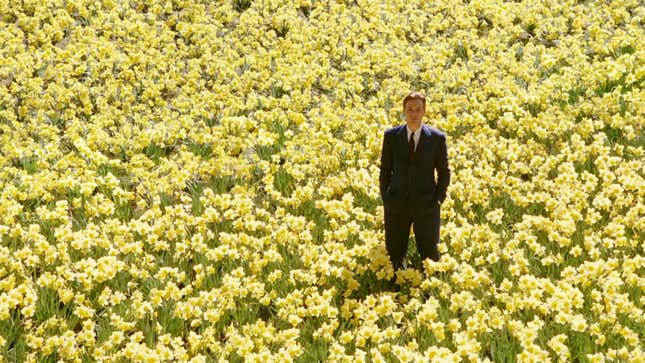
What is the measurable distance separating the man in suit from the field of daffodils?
383 millimetres

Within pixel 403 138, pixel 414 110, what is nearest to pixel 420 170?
pixel 403 138

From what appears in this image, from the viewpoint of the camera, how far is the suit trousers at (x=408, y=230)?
6.20 m

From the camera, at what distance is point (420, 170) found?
6.11m

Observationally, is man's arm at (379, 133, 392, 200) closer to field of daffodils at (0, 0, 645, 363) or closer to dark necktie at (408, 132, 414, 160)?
dark necktie at (408, 132, 414, 160)

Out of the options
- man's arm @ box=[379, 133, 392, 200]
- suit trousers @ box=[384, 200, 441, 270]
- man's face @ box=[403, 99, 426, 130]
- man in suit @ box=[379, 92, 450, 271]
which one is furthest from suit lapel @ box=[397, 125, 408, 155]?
suit trousers @ box=[384, 200, 441, 270]

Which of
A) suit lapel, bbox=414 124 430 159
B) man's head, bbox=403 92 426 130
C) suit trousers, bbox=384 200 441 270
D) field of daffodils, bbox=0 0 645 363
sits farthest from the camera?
suit trousers, bbox=384 200 441 270

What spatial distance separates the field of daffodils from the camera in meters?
5.49

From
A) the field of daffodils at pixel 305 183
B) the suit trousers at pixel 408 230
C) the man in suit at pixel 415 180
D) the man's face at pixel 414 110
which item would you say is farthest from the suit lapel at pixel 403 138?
the field of daffodils at pixel 305 183

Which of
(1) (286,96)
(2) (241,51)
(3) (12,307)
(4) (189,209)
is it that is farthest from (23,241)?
(2) (241,51)

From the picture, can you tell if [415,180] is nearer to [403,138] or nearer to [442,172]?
[442,172]

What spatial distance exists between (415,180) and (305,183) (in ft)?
8.68

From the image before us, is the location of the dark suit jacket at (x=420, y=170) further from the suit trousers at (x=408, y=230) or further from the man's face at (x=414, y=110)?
the man's face at (x=414, y=110)

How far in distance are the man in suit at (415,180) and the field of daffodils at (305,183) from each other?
0.38 metres

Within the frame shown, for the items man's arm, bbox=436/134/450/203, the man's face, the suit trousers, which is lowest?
the suit trousers
